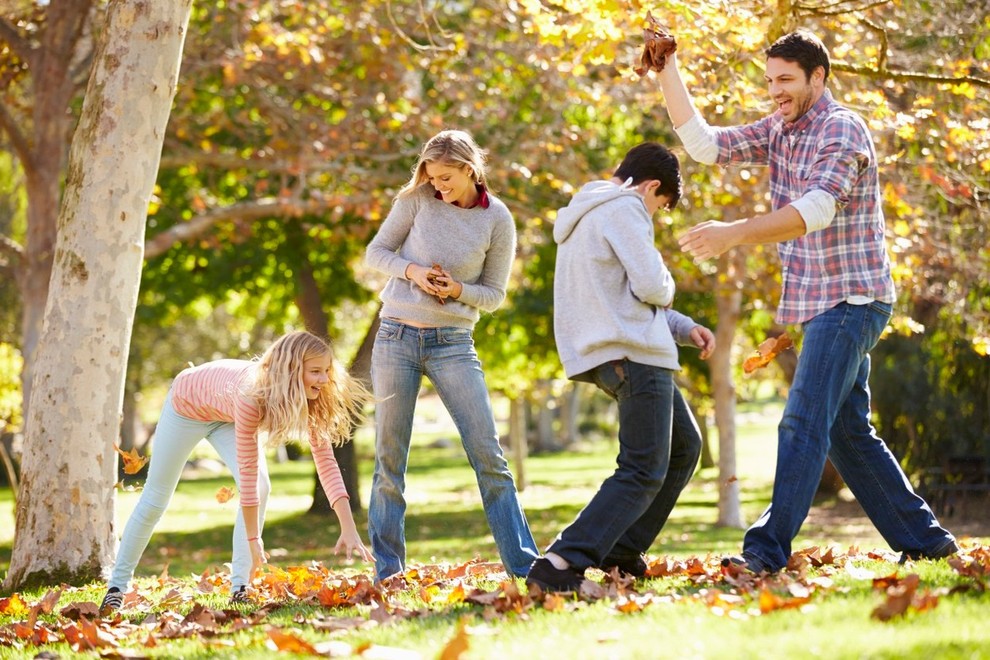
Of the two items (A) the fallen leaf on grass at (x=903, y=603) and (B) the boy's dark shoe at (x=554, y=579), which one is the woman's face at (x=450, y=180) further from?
(A) the fallen leaf on grass at (x=903, y=603)

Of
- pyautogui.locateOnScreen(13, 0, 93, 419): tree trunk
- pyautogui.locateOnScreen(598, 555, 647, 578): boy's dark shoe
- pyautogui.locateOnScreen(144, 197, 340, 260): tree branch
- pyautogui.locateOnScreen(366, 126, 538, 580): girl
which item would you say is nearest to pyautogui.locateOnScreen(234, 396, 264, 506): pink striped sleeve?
pyautogui.locateOnScreen(366, 126, 538, 580): girl

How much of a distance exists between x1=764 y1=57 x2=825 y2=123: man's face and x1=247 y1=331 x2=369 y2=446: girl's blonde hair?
2338 millimetres

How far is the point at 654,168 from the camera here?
504 centimetres

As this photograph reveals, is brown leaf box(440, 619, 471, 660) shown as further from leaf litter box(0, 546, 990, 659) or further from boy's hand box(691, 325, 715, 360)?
boy's hand box(691, 325, 715, 360)

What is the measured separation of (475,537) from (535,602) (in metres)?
13.0

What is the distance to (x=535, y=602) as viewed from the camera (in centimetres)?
455

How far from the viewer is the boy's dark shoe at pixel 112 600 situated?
18.9 ft

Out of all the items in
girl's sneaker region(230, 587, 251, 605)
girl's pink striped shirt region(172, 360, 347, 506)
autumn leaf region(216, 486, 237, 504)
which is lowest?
girl's sneaker region(230, 587, 251, 605)

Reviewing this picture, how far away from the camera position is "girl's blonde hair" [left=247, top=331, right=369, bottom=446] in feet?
17.8

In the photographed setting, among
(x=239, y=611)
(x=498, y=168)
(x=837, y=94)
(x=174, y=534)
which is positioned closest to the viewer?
(x=239, y=611)

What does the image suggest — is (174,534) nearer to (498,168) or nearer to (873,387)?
(498,168)

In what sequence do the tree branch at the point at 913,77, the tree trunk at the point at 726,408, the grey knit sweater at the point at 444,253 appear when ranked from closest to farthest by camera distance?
the grey knit sweater at the point at 444,253 < the tree branch at the point at 913,77 < the tree trunk at the point at 726,408

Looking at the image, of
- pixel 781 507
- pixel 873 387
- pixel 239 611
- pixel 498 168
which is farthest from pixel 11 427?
pixel 781 507

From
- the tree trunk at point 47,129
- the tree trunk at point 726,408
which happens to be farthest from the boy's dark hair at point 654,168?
the tree trunk at point 726,408
